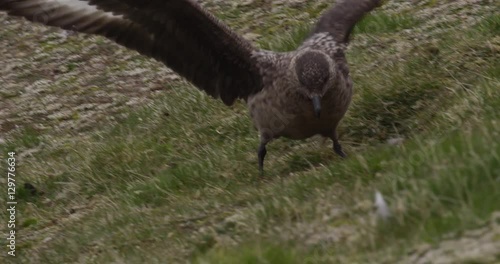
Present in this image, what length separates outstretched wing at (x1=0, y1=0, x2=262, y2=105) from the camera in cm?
814

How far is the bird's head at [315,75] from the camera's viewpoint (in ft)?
24.9

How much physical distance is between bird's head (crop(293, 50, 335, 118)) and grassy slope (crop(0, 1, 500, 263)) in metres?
0.55

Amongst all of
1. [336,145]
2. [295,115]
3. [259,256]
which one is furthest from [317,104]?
[259,256]

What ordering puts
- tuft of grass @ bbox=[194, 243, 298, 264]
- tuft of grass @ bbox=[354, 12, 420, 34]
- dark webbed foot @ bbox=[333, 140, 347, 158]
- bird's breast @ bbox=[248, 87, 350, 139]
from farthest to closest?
tuft of grass @ bbox=[354, 12, 420, 34]
dark webbed foot @ bbox=[333, 140, 347, 158]
bird's breast @ bbox=[248, 87, 350, 139]
tuft of grass @ bbox=[194, 243, 298, 264]

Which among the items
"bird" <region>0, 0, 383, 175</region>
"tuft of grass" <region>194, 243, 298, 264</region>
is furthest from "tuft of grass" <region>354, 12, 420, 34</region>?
"tuft of grass" <region>194, 243, 298, 264</region>

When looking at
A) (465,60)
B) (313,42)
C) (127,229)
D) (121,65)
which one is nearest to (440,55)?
(465,60)

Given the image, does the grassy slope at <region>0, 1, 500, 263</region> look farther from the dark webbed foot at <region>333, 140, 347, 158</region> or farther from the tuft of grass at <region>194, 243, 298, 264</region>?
the dark webbed foot at <region>333, 140, 347, 158</region>

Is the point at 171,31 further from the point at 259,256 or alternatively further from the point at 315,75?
the point at 259,256

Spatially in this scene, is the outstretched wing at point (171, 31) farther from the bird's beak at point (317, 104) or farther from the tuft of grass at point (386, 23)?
the tuft of grass at point (386, 23)

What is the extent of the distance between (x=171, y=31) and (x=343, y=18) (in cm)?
163

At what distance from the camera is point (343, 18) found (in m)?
8.87

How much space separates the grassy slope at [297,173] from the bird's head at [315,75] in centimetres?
55

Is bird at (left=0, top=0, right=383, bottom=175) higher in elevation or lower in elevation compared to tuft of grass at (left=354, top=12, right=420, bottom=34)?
higher

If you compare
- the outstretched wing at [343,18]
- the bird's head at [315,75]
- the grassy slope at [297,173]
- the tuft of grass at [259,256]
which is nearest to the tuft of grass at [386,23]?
the grassy slope at [297,173]
